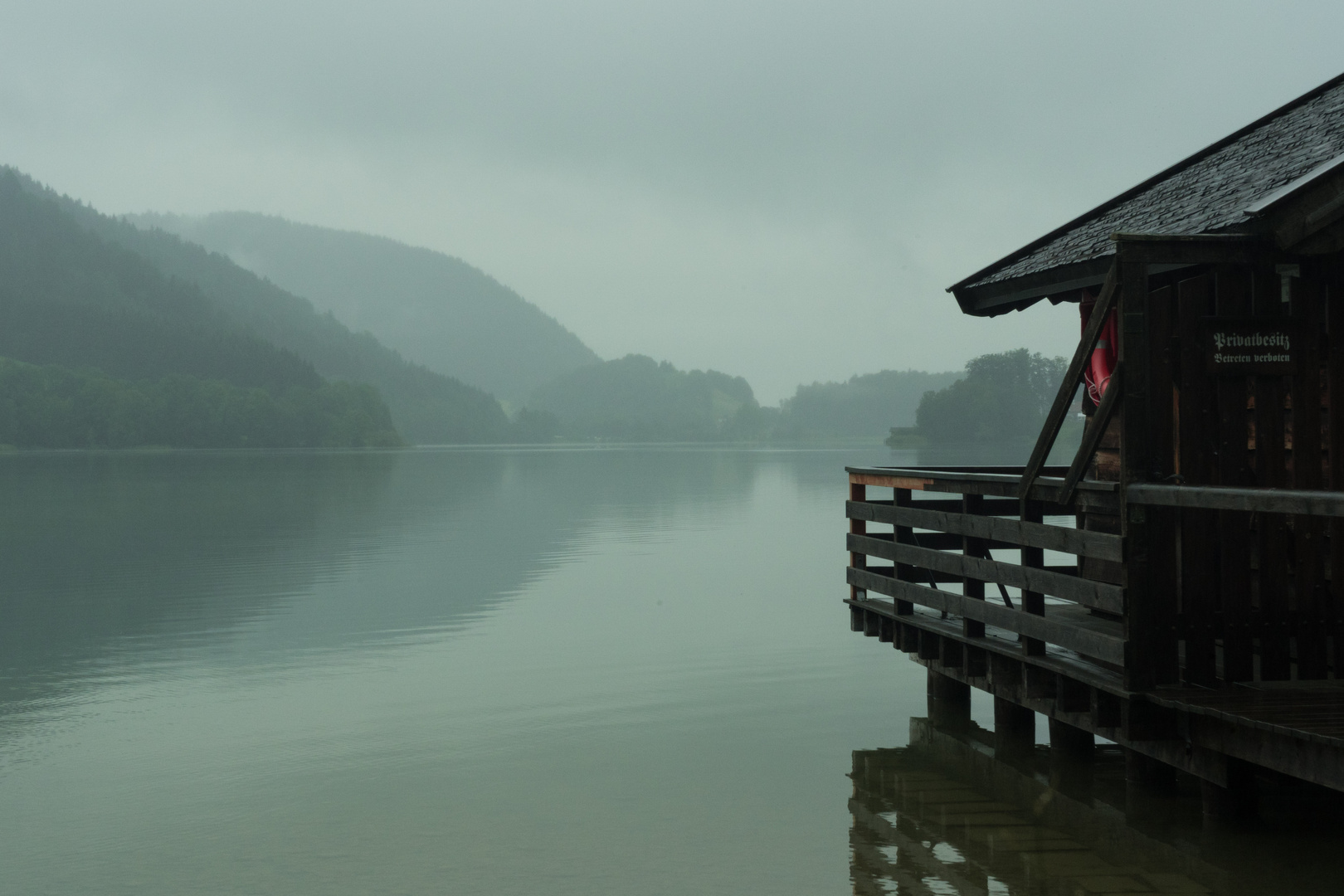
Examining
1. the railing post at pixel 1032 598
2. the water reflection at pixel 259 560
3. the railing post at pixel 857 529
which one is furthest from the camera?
the water reflection at pixel 259 560

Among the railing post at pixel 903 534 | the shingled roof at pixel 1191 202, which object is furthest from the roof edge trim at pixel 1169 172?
the railing post at pixel 903 534

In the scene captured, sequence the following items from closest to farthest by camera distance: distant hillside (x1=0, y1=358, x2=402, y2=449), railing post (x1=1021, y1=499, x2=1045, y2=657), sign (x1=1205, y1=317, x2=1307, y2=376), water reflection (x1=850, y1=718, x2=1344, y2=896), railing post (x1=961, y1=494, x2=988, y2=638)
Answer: water reflection (x1=850, y1=718, x2=1344, y2=896) → sign (x1=1205, y1=317, x2=1307, y2=376) → railing post (x1=1021, y1=499, x2=1045, y2=657) → railing post (x1=961, y1=494, x2=988, y2=638) → distant hillside (x1=0, y1=358, x2=402, y2=449)

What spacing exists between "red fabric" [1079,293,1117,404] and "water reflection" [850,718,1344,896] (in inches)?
120

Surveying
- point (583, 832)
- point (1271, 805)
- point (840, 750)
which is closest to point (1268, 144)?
point (1271, 805)

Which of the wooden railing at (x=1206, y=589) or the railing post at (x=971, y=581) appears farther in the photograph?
the railing post at (x=971, y=581)

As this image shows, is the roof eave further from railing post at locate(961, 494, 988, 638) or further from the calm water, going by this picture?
the calm water

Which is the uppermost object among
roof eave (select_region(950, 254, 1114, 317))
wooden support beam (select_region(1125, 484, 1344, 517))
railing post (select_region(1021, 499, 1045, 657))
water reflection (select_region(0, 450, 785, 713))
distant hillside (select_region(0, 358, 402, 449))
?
distant hillside (select_region(0, 358, 402, 449))

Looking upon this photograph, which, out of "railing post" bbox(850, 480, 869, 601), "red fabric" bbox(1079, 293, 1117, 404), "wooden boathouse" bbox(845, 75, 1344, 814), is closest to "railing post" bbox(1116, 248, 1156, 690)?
"wooden boathouse" bbox(845, 75, 1344, 814)

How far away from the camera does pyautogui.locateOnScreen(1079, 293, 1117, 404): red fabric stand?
10.0m

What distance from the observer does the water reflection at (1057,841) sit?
7.19 m

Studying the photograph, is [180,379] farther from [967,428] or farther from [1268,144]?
[1268,144]

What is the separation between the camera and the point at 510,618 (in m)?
19.5

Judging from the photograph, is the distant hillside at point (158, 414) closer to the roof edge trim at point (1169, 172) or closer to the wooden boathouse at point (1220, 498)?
the roof edge trim at point (1169, 172)

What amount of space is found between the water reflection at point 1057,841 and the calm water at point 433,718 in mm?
252
